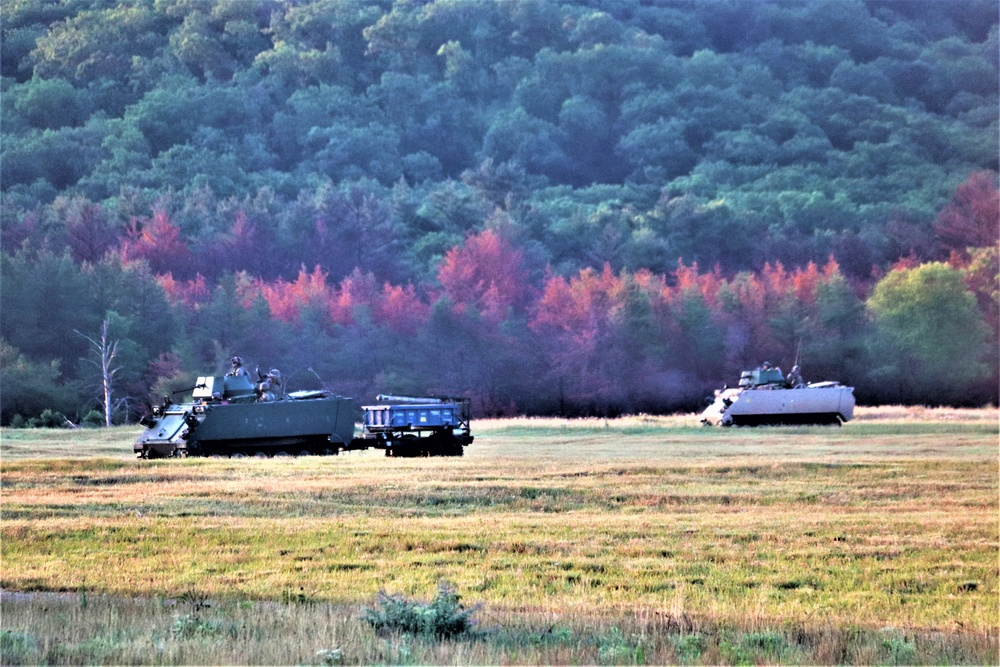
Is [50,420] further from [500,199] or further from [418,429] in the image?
[500,199]

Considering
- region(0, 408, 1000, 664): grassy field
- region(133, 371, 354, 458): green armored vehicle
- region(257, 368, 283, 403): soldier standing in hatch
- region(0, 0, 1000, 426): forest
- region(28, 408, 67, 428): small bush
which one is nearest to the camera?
region(0, 408, 1000, 664): grassy field

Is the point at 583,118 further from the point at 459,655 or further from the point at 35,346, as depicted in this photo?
the point at 459,655

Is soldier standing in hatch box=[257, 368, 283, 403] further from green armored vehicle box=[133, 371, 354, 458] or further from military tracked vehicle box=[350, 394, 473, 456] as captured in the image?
military tracked vehicle box=[350, 394, 473, 456]

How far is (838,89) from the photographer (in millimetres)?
130000

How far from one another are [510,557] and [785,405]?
31.7m

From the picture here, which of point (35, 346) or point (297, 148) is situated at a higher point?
point (297, 148)

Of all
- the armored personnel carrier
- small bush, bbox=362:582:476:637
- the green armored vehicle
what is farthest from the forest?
small bush, bbox=362:582:476:637

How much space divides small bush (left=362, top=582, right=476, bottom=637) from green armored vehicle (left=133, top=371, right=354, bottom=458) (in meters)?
17.6

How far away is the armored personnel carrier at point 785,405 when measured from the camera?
48000 mm

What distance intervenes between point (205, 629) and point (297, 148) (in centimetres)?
11259

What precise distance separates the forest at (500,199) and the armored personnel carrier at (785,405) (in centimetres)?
1916

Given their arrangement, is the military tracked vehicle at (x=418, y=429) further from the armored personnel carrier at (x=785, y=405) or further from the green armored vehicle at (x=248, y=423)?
the armored personnel carrier at (x=785, y=405)

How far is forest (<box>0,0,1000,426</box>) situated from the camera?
2689 inches

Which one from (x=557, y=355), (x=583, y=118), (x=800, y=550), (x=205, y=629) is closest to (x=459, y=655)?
(x=205, y=629)
